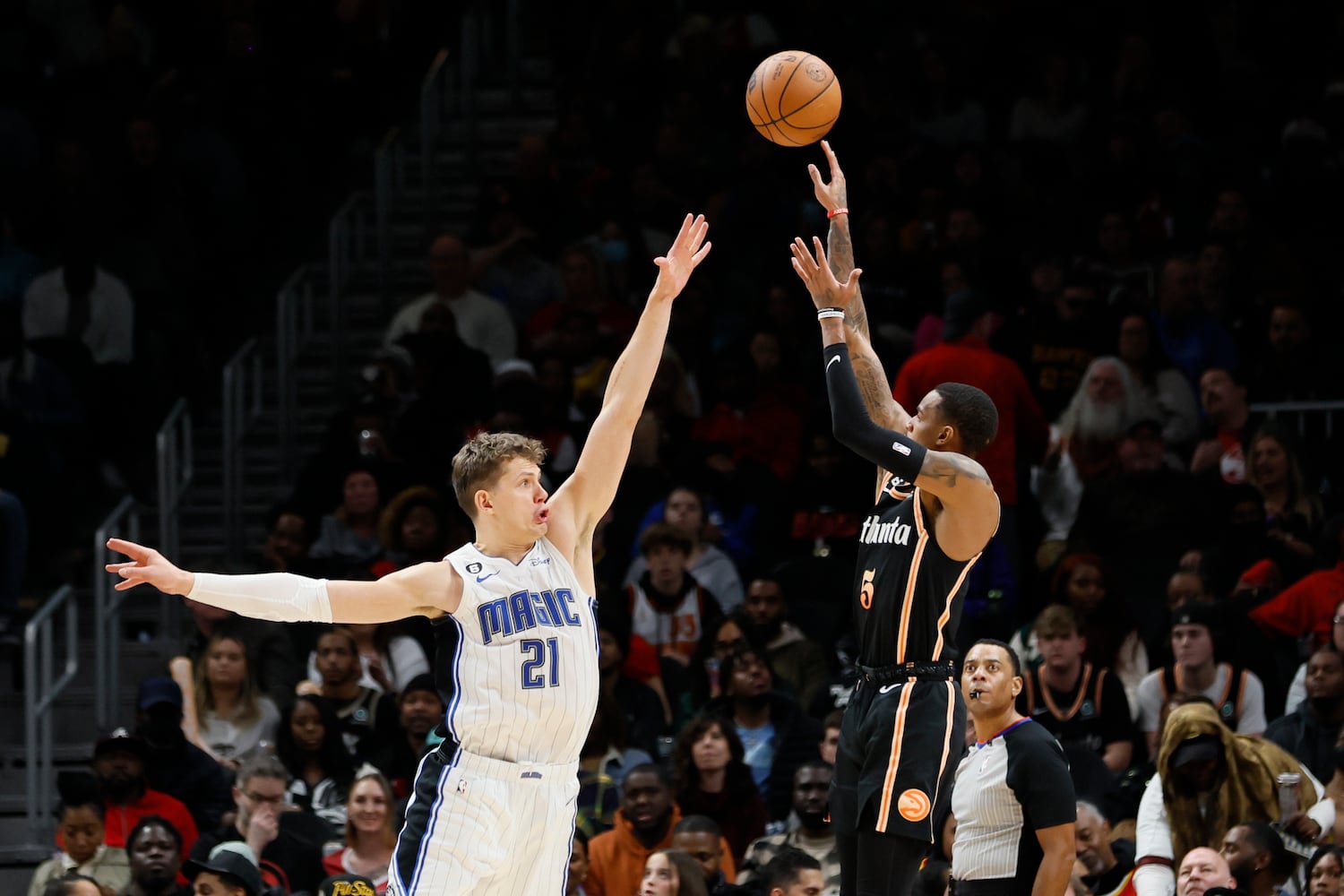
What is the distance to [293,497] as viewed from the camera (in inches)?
550

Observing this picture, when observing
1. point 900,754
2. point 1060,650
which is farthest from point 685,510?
point 900,754

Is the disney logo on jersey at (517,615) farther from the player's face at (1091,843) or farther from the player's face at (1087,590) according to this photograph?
the player's face at (1087,590)

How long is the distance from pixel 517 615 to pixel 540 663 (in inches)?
6.8

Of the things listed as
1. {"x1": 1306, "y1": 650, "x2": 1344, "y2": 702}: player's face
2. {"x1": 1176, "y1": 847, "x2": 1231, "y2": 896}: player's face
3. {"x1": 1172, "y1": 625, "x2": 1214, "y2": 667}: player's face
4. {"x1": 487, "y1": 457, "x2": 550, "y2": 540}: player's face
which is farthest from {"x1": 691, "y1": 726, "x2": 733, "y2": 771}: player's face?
A: {"x1": 487, "y1": 457, "x2": 550, "y2": 540}: player's face

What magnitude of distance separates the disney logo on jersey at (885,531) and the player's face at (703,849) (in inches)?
123

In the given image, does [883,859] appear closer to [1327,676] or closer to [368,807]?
[368,807]

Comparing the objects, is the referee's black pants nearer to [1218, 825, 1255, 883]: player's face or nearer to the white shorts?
the white shorts

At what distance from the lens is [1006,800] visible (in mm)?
8242

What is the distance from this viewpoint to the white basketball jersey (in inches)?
251

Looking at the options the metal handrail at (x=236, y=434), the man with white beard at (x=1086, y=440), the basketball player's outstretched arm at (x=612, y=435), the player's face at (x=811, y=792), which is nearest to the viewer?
the basketball player's outstretched arm at (x=612, y=435)

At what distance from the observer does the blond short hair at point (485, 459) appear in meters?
6.45

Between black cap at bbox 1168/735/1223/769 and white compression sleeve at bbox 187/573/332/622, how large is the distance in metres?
5.11

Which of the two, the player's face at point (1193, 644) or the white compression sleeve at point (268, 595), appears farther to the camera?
the player's face at point (1193, 644)

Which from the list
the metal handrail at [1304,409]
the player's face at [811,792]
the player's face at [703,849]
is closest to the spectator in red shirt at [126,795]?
the player's face at [703,849]
